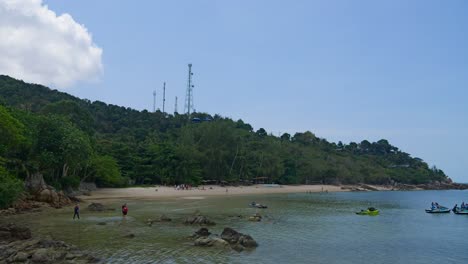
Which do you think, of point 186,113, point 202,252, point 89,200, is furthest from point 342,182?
point 202,252

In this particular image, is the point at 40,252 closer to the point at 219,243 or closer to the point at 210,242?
the point at 210,242

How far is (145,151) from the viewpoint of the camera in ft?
278

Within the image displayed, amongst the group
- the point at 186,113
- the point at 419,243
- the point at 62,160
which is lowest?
the point at 419,243

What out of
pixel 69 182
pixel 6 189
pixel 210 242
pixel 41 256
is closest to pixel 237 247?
pixel 210 242

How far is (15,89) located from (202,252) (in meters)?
124

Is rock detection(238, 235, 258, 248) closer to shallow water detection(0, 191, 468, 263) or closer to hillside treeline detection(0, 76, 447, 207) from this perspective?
shallow water detection(0, 191, 468, 263)

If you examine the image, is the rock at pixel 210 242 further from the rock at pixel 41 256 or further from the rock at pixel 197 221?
the rock at pixel 197 221

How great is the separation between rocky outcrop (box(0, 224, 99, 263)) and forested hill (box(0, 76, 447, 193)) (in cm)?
1550

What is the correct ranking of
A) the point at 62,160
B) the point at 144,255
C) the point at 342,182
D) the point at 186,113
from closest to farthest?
the point at 144,255, the point at 62,160, the point at 342,182, the point at 186,113

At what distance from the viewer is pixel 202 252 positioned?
2338 cm

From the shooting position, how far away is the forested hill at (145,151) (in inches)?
1983

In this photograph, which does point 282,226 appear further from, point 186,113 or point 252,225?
point 186,113

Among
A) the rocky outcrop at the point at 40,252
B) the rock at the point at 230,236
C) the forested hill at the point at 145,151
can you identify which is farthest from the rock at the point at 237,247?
the forested hill at the point at 145,151

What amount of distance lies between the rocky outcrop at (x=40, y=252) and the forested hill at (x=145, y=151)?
15.5m
